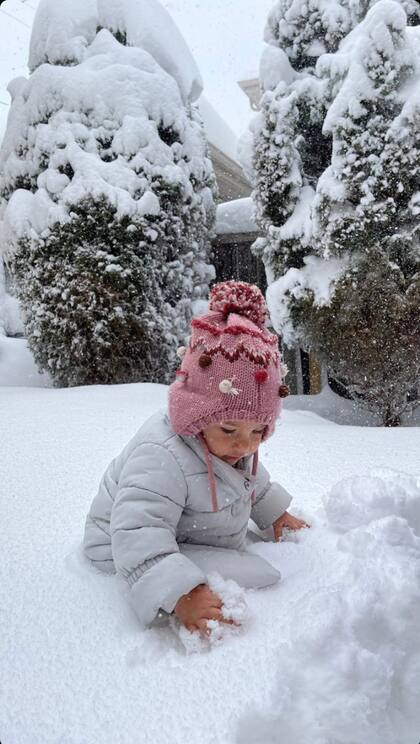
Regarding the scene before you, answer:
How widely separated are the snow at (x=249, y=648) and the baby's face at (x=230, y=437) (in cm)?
34

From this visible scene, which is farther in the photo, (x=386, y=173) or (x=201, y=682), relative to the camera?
(x=386, y=173)

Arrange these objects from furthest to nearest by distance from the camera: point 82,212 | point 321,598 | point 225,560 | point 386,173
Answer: point 82,212
point 386,173
point 225,560
point 321,598

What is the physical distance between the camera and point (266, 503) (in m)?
1.84

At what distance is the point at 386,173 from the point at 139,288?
2.30m

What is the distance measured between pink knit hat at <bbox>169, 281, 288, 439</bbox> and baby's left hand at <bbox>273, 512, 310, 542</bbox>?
0.38 metres

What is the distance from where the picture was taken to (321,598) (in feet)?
4.36

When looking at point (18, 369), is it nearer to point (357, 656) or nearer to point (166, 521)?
point (166, 521)

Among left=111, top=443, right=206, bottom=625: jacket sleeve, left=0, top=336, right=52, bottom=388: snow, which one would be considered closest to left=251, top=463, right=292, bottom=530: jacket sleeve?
left=111, top=443, right=206, bottom=625: jacket sleeve

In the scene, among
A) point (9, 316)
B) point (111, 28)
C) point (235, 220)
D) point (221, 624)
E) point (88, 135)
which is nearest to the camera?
point (221, 624)

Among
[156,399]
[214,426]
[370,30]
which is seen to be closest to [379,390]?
[156,399]

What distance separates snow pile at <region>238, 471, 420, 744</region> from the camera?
1072 mm

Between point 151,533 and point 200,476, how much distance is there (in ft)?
0.69

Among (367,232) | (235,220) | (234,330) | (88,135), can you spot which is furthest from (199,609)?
(235,220)

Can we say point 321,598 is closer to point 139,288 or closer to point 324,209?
point 324,209
